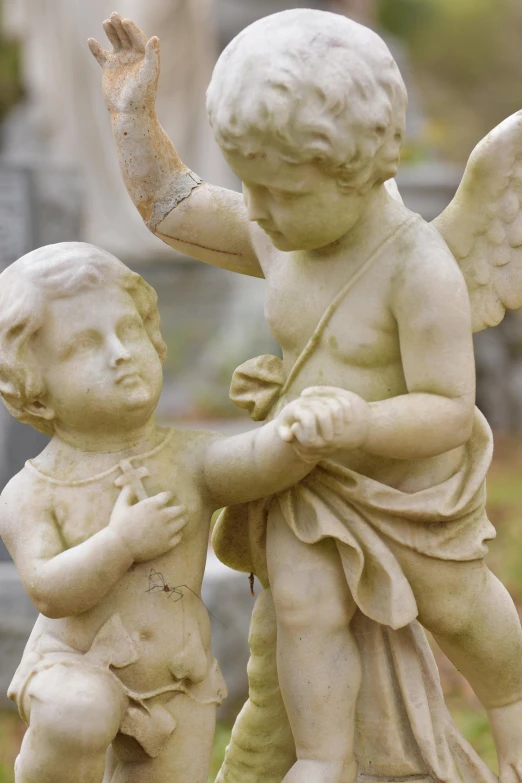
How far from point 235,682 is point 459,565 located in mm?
2031

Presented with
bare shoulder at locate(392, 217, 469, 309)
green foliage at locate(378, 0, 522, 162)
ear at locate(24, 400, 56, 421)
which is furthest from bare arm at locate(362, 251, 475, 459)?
green foliage at locate(378, 0, 522, 162)

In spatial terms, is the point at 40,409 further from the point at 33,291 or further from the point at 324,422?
the point at 324,422

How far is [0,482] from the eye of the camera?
13.4 feet

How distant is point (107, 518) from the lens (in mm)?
1680

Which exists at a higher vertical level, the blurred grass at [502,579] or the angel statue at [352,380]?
the angel statue at [352,380]

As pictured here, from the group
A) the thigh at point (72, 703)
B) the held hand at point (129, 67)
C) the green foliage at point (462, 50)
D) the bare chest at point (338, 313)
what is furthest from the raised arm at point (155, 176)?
the green foliage at point (462, 50)

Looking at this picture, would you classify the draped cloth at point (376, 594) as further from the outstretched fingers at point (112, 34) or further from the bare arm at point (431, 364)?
the outstretched fingers at point (112, 34)

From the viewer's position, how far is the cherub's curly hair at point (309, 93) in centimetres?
148

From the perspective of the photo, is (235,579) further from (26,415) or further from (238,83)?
(238,83)

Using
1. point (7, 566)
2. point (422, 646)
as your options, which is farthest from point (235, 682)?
point (422, 646)

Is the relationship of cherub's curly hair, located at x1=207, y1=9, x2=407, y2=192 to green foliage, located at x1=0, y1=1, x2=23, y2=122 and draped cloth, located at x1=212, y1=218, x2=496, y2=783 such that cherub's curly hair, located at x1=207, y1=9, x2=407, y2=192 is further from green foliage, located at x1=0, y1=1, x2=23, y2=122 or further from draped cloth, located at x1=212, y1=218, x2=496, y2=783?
green foliage, located at x1=0, y1=1, x2=23, y2=122

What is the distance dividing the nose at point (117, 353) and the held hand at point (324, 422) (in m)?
0.24

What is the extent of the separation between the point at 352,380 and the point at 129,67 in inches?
22.3

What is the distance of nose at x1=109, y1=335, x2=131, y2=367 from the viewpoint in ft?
5.44
